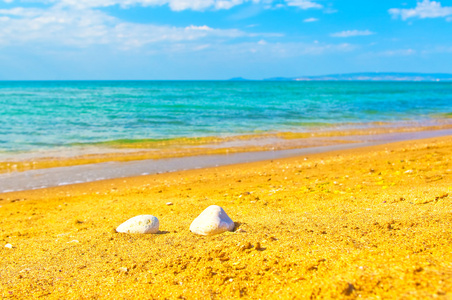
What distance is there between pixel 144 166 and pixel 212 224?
285 inches

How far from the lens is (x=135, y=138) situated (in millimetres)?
16172

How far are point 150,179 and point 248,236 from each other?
5.76 m

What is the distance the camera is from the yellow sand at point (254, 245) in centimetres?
290

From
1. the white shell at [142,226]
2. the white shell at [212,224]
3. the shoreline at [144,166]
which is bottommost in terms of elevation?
the shoreline at [144,166]

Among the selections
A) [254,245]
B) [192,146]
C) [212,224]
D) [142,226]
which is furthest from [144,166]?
[254,245]

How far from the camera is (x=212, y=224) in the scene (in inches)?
169

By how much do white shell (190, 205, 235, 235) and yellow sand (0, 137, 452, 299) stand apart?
0.12 m

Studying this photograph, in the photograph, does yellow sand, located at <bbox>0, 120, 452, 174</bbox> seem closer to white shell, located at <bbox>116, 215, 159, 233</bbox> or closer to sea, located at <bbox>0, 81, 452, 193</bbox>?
sea, located at <bbox>0, 81, 452, 193</bbox>

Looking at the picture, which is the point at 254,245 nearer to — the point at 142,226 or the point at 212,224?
the point at 212,224

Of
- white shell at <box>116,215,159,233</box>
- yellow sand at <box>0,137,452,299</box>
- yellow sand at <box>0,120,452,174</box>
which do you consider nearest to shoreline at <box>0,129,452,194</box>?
yellow sand at <box>0,120,452,174</box>

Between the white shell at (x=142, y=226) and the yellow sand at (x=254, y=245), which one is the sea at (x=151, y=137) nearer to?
the yellow sand at (x=254, y=245)

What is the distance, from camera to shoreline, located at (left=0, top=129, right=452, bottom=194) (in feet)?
31.2

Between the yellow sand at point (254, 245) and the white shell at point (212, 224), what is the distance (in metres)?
0.12

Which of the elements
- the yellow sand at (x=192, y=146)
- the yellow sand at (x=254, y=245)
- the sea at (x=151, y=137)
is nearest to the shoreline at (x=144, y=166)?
the sea at (x=151, y=137)
